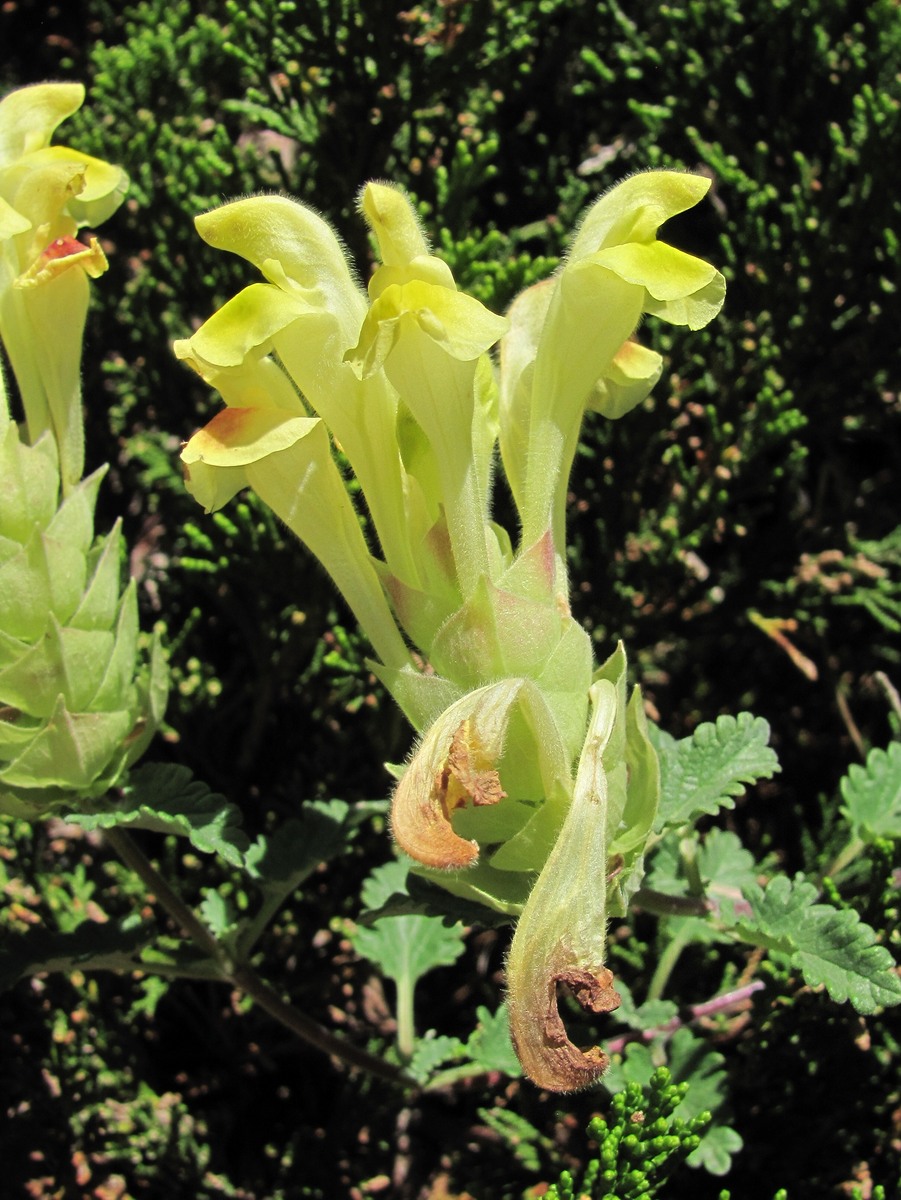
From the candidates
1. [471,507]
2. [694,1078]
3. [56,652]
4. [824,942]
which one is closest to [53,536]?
[56,652]

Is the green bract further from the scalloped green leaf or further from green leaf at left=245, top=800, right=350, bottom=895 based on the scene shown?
the scalloped green leaf

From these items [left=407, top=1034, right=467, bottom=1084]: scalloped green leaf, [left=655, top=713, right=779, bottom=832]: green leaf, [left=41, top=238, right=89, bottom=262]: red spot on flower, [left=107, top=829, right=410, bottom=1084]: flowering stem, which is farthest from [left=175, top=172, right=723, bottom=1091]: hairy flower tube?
[left=407, top=1034, right=467, bottom=1084]: scalloped green leaf

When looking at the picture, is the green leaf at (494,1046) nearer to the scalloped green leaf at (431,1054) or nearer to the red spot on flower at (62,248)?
the scalloped green leaf at (431,1054)

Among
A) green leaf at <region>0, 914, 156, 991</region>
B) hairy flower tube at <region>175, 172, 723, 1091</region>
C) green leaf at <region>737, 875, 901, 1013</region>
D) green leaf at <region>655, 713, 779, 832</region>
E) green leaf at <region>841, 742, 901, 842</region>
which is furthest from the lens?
green leaf at <region>841, 742, 901, 842</region>

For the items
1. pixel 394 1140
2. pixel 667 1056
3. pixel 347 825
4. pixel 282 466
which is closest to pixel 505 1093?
pixel 394 1140

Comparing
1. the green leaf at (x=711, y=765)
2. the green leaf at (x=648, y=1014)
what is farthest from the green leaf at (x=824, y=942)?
the green leaf at (x=648, y=1014)

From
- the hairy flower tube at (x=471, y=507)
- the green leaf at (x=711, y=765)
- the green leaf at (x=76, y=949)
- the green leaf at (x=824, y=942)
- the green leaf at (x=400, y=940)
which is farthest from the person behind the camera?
the green leaf at (x=400, y=940)
